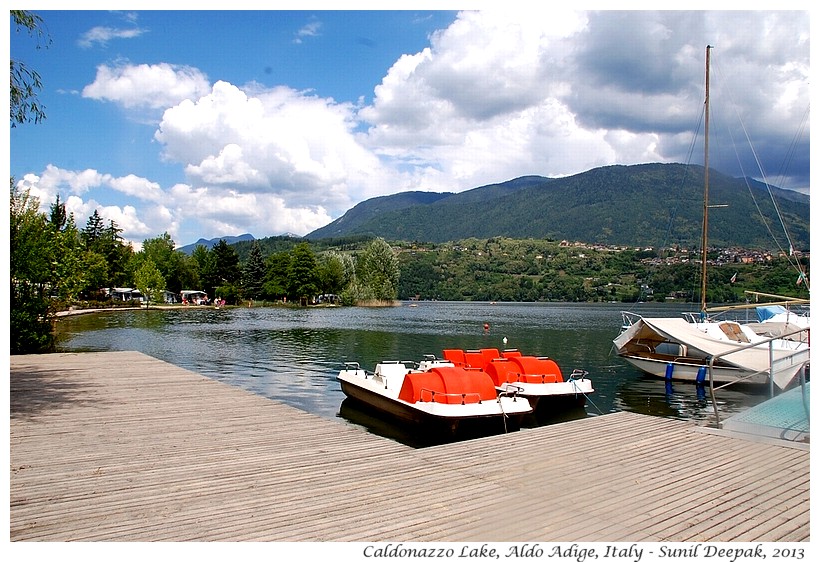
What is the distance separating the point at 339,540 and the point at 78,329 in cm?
4560

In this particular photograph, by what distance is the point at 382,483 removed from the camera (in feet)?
21.0

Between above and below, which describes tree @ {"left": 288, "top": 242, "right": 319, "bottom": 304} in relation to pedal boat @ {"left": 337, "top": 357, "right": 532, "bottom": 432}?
above

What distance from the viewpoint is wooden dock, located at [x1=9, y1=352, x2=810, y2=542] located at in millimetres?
5133

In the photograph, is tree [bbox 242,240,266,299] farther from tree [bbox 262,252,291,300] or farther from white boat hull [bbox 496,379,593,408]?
white boat hull [bbox 496,379,593,408]

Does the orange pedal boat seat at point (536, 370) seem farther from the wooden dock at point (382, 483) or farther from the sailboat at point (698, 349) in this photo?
the sailboat at point (698, 349)

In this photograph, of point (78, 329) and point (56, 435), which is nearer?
point (56, 435)

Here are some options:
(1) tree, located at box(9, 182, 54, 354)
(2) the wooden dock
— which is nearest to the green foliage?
(1) tree, located at box(9, 182, 54, 354)

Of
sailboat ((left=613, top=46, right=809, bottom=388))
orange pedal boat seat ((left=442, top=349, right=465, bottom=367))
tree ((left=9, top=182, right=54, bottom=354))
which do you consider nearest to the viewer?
orange pedal boat seat ((left=442, top=349, right=465, bottom=367))

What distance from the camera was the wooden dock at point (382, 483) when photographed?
16.8 ft

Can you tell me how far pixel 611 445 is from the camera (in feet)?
27.1

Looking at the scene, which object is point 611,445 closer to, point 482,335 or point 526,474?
point 526,474
